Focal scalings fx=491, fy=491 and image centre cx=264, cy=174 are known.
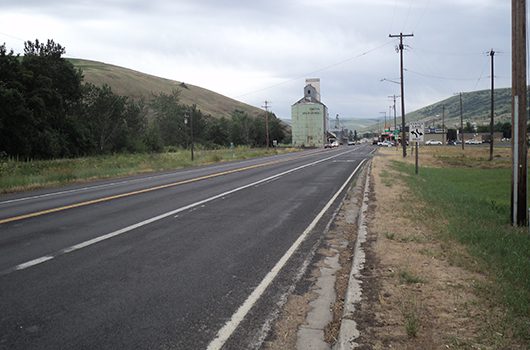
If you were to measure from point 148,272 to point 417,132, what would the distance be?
814 inches

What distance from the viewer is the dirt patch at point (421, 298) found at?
170 inches

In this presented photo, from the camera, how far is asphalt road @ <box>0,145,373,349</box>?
4.61m

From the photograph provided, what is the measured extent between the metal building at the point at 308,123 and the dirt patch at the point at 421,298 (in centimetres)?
9315

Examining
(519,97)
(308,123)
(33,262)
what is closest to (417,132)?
(519,97)

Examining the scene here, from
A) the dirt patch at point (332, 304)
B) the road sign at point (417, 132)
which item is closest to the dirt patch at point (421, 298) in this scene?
the dirt patch at point (332, 304)

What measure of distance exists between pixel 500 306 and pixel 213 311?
2.97m

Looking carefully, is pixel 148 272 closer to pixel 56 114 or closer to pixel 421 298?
pixel 421 298

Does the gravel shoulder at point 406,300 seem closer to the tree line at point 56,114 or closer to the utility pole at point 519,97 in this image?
the utility pole at point 519,97

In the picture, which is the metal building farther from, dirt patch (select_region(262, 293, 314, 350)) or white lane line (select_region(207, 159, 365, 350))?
dirt patch (select_region(262, 293, 314, 350))

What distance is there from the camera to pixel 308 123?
102938 millimetres

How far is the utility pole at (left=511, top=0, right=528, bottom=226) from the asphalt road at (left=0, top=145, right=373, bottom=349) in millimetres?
4169

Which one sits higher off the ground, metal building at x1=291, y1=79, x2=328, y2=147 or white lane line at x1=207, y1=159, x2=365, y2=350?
metal building at x1=291, y1=79, x2=328, y2=147

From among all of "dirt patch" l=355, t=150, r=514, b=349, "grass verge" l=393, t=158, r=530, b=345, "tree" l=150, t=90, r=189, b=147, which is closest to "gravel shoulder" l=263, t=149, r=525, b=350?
"dirt patch" l=355, t=150, r=514, b=349

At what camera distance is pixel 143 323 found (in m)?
4.80
